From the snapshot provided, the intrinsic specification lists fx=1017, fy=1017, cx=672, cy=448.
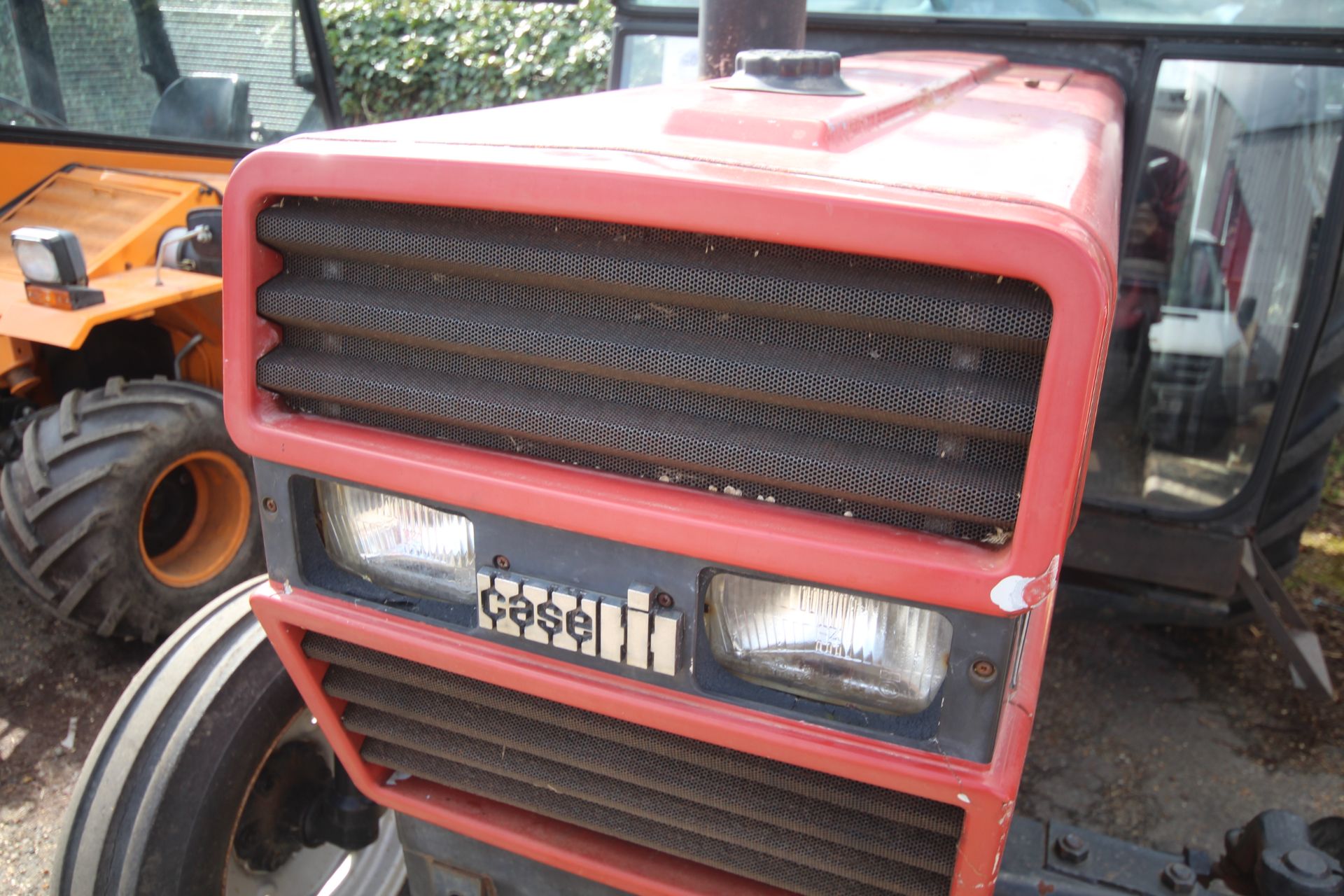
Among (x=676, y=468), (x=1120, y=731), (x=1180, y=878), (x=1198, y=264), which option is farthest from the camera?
(x=1120, y=731)

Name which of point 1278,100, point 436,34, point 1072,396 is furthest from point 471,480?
point 436,34

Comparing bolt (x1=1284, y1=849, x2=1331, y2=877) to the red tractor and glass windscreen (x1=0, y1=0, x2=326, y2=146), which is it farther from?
glass windscreen (x1=0, y1=0, x2=326, y2=146)

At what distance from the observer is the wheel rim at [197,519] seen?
3.04 m

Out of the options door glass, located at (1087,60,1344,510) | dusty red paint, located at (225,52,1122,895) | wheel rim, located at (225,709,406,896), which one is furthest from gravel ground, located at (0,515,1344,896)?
dusty red paint, located at (225,52,1122,895)

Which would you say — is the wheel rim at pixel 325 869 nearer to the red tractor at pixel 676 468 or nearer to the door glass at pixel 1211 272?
the red tractor at pixel 676 468

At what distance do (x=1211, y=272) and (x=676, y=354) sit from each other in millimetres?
2080

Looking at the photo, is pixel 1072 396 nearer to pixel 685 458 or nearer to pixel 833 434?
pixel 833 434

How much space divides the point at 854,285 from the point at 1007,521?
10.6 inches

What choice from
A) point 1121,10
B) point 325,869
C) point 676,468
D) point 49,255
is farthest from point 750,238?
point 49,255

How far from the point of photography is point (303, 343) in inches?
50.2

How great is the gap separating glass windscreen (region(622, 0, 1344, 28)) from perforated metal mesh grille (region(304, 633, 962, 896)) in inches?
76.5

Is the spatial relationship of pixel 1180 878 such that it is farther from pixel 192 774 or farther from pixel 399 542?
pixel 192 774

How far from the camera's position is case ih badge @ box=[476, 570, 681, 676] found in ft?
3.71

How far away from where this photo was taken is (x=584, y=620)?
1.17m
